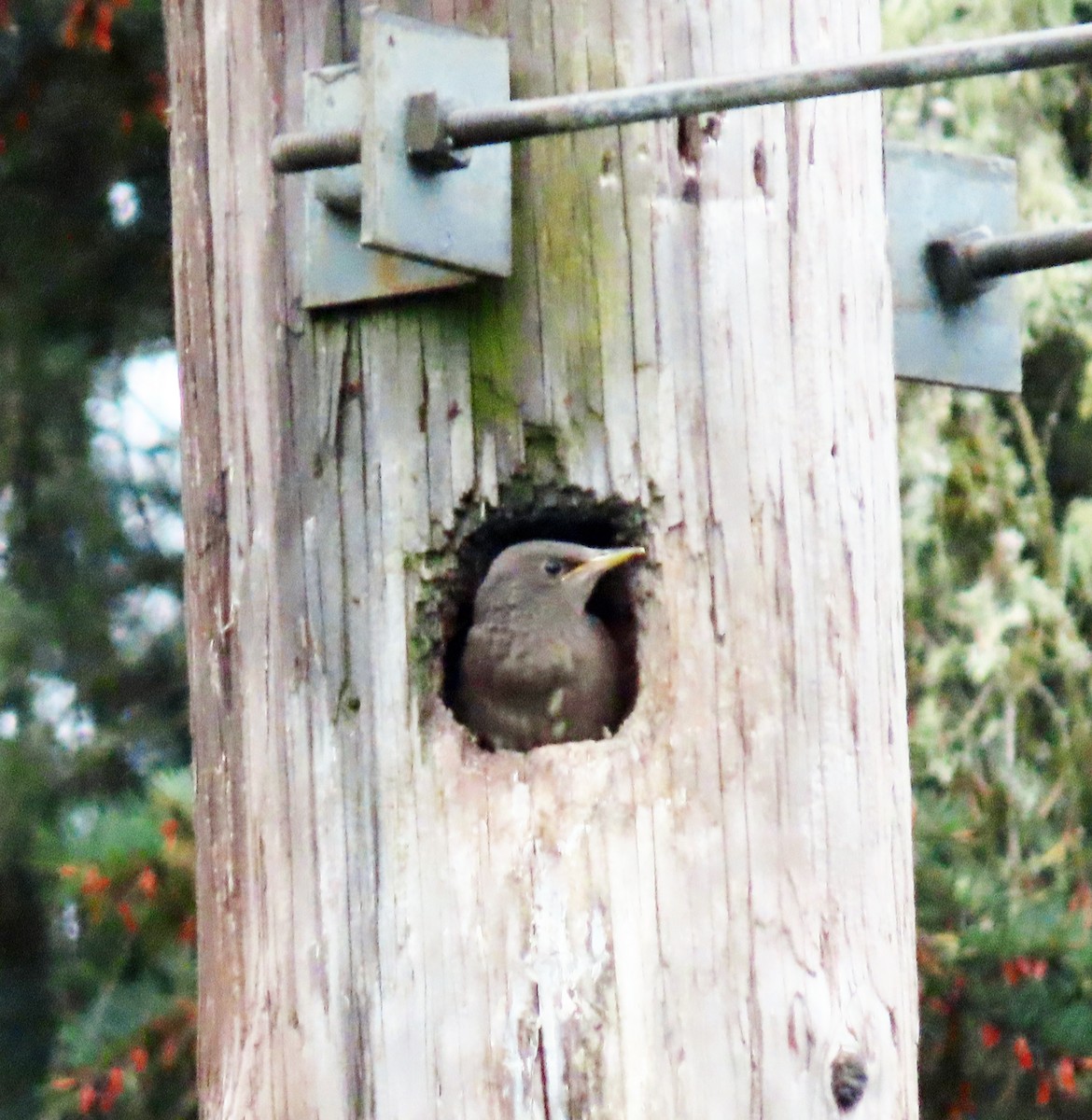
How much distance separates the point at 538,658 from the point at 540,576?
0.51ft

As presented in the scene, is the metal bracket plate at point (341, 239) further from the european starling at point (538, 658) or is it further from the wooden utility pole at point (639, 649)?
the european starling at point (538, 658)

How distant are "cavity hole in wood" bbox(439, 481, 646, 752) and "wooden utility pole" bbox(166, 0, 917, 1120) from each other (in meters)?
0.03

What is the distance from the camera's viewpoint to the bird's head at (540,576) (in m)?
3.33

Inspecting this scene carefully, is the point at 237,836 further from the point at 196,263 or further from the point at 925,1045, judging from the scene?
the point at 925,1045

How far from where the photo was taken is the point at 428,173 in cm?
260

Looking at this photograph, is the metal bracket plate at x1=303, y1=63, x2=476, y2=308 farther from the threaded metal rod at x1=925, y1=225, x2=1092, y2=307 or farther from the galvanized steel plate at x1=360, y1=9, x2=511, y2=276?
the threaded metal rod at x1=925, y1=225, x2=1092, y2=307

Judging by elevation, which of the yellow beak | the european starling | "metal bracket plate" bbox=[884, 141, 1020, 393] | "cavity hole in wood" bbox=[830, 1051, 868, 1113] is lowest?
"cavity hole in wood" bbox=[830, 1051, 868, 1113]

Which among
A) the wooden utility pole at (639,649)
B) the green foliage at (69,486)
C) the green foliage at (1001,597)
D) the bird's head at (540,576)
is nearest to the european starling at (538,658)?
the bird's head at (540,576)

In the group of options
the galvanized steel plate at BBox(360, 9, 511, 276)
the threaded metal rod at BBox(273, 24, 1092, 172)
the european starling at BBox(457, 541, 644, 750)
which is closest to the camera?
the threaded metal rod at BBox(273, 24, 1092, 172)

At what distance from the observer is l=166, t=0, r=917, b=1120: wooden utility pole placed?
8.82ft

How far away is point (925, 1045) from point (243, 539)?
2557 millimetres

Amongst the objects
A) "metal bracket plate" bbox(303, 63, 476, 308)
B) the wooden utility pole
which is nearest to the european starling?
the wooden utility pole

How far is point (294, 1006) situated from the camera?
2.81 meters

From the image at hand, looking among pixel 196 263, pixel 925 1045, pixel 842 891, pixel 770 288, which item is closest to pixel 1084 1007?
pixel 925 1045
